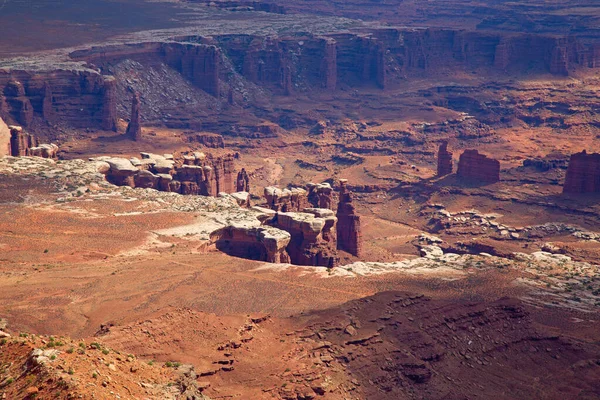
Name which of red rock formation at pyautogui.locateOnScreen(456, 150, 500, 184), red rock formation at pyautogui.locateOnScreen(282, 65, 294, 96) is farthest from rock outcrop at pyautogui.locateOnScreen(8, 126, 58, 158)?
red rock formation at pyautogui.locateOnScreen(282, 65, 294, 96)

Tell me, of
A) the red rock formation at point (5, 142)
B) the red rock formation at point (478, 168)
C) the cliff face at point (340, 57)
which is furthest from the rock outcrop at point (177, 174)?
the cliff face at point (340, 57)

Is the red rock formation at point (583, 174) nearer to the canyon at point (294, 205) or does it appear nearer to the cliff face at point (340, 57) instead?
the canyon at point (294, 205)

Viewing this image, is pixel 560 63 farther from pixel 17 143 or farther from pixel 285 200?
pixel 17 143

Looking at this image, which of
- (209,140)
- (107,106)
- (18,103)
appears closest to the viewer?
(18,103)

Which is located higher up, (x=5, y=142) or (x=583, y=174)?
Result: (x=5, y=142)

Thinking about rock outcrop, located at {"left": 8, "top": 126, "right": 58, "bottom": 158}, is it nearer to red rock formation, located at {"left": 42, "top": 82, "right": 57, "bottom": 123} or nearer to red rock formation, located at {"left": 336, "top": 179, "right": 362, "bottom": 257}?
red rock formation, located at {"left": 42, "top": 82, "right": 57, "bottom": 123}

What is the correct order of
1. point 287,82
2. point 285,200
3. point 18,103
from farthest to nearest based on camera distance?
point 287,82
point 18,103
point 285,200

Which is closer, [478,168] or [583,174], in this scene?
[583,174]

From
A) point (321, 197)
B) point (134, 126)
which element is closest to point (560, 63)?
point (134, 126)
